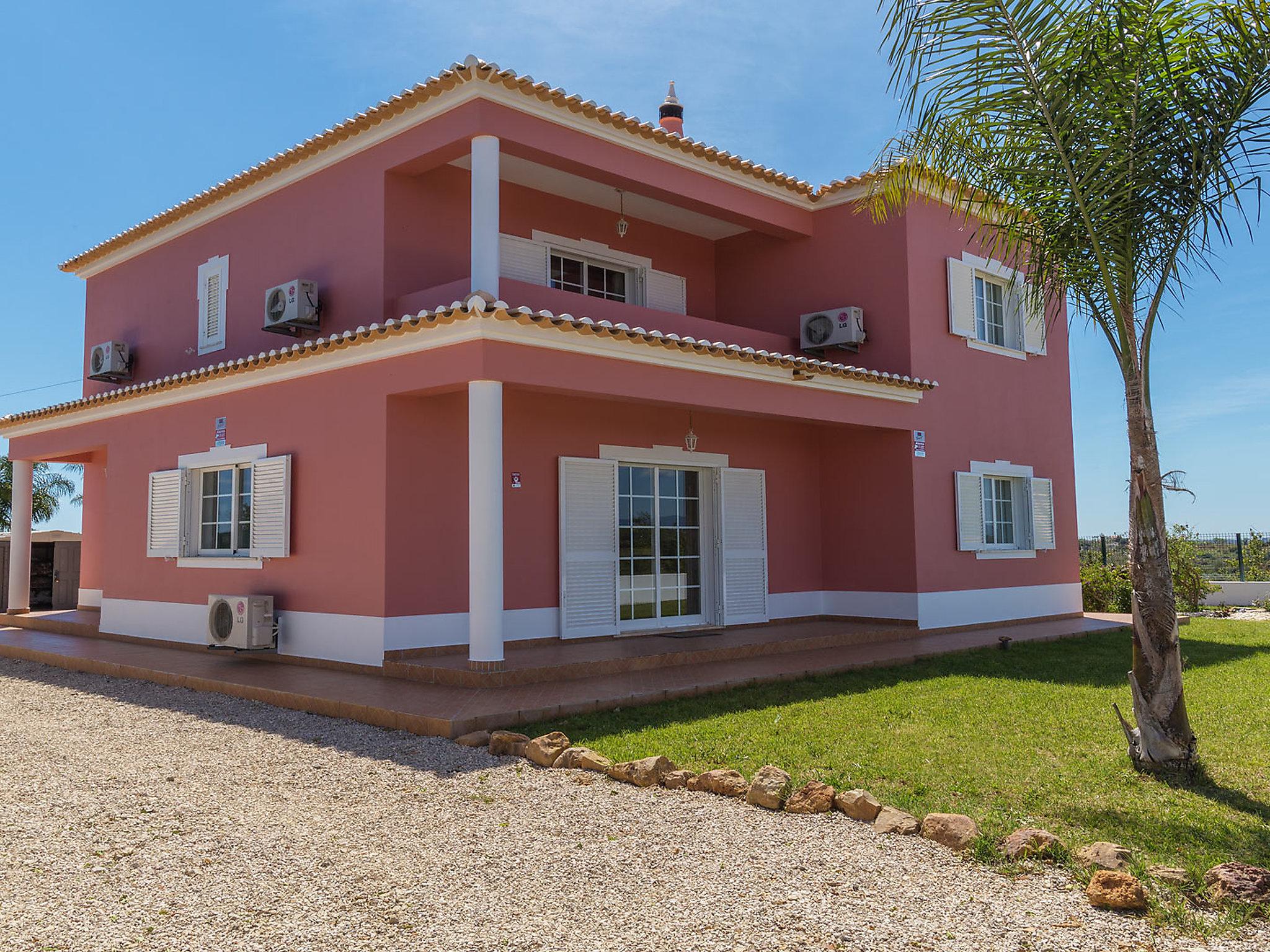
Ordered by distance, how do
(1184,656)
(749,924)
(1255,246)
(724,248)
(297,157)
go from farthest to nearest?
(724,248) < (297,157) < (1184,656) < (1255,246) < (749,924)

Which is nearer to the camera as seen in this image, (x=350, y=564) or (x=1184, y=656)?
(x=350, y=564)

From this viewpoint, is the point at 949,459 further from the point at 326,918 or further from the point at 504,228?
the point at 326,918

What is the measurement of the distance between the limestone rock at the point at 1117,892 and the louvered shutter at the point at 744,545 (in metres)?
8.18

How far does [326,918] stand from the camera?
3.67 m

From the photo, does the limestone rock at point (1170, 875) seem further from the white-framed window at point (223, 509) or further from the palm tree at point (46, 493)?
the palm tree at point (46, 493)

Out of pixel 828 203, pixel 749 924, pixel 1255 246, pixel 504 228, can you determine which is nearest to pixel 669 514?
pixel 504 228

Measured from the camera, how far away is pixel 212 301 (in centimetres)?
1302

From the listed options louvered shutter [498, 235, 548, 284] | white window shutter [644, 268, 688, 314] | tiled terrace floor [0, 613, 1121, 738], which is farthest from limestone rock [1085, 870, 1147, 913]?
white window shutter [644, 268, 688, 314]

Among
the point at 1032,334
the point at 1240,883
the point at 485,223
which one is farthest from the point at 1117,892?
the point at 1032,334

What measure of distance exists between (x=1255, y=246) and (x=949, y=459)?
22.6 ft

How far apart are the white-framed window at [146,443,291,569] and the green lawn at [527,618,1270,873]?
15.3 feet

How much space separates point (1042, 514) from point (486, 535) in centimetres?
966

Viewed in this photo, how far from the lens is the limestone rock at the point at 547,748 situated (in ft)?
19.9

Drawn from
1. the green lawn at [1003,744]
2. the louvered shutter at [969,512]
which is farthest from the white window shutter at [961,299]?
the green lawn at [1003,744]
